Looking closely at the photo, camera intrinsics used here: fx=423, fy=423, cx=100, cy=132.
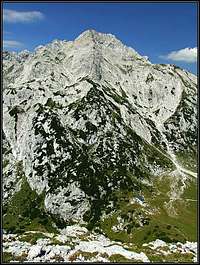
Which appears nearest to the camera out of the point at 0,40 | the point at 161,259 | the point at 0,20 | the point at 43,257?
the point at 0,20

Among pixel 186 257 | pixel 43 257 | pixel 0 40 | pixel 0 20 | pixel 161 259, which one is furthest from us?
pixel 186 257

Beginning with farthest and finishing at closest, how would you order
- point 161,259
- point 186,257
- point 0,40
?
point 186,257 < point 161,259 < point 0,40

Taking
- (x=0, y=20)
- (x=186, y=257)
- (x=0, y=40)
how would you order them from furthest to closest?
(x=186, y=257) < (x=0, y=40) < (x=0, y=20)

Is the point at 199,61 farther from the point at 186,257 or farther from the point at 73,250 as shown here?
the point at 186,257

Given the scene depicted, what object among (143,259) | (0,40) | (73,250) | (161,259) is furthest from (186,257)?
(0,40)

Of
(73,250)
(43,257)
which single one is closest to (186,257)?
(73,250)

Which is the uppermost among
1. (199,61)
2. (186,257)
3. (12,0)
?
(12,0)

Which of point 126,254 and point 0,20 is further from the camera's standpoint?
point 126,254

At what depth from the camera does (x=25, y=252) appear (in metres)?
89.2

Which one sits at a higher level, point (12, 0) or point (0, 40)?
point (12, 0)

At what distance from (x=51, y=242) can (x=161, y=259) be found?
81.0 ft

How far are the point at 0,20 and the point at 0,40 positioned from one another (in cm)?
462

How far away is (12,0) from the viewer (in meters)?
54.9

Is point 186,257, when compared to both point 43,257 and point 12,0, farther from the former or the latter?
point 12,0
